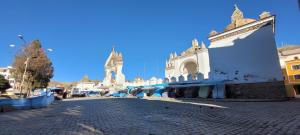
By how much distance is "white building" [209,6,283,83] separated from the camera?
19094mm

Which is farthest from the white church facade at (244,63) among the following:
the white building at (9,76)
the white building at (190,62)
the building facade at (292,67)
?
the white building at (9,76)

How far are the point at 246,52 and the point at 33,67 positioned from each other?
114ft

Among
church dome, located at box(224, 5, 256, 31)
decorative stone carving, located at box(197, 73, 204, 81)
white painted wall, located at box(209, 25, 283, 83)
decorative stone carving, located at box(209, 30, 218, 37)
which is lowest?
decorative stone carving, located at box(197, 73, 204, 81)

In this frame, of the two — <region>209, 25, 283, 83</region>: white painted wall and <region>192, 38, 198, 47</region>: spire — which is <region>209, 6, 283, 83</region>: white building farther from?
<region>192, 38, 198, 47</region>: spire

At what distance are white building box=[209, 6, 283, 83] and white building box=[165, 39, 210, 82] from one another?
9.51m

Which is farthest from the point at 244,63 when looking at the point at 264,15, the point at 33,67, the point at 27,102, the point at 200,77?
the point at 33,67

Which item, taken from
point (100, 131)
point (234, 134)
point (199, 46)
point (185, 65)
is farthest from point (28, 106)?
point (199, 46)

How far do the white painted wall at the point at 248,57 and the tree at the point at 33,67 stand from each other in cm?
2994

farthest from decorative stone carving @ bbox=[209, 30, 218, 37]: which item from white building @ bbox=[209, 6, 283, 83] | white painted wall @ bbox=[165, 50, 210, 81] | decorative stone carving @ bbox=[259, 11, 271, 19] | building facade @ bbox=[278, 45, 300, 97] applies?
building facade @ bbox=[278, 45, 300, 97]

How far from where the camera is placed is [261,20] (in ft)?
66.3

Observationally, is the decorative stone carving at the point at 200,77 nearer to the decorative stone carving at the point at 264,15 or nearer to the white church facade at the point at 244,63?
the white church facade at the point at 244,63

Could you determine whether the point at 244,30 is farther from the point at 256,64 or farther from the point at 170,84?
the point at 170,84

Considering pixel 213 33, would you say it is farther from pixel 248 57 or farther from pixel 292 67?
pixel 292 67

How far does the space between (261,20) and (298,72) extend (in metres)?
25.6
